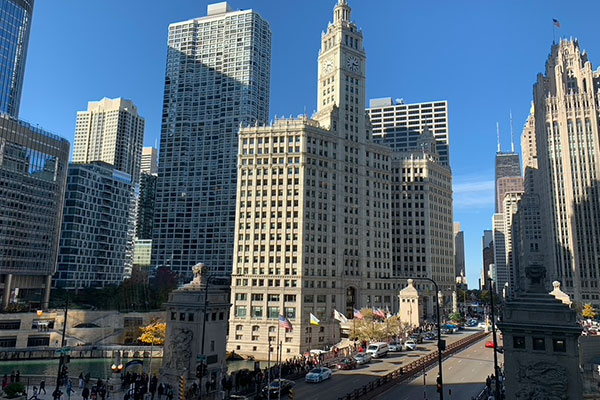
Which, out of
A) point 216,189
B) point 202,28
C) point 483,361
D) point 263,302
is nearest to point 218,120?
point 216,189

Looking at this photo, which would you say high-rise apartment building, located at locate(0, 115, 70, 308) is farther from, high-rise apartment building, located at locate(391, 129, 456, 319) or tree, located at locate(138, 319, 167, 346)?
high-rise apartment building, located at locate(391, 129, 456, 319)

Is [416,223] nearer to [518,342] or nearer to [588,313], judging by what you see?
[588,313]

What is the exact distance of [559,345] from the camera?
29.6 meters

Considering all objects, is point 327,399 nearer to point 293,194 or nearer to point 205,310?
point 205,310

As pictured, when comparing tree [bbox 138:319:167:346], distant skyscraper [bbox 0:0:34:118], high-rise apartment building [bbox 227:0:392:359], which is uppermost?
distant skyscraper [bbox 0:0:34:118]

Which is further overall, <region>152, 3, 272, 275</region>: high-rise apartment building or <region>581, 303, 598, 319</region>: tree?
<region>152, 3, 272, 275</region>: high-rise apartment building

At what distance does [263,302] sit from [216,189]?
93.7 m

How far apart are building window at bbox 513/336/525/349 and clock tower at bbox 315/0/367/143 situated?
80.9m

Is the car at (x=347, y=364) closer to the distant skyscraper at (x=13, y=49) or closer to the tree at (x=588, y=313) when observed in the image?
the tree at (x=588, y=313)

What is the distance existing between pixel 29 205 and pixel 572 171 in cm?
17490

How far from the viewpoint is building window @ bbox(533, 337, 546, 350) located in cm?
3005

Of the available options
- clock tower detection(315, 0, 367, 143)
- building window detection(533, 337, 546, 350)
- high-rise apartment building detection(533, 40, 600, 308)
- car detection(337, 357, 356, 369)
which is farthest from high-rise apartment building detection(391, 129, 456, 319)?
building window detection(533, 337, 546, 350)

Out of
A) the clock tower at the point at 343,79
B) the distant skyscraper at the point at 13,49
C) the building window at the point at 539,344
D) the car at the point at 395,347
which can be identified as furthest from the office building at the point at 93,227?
the building window at the point at 539,344

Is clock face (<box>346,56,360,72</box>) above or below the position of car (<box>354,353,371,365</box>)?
above
